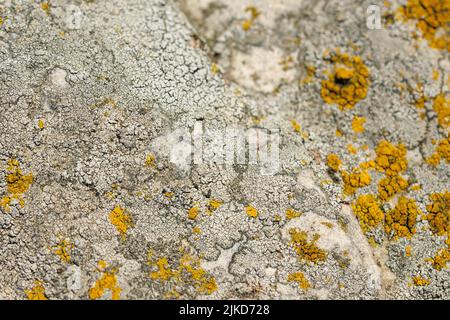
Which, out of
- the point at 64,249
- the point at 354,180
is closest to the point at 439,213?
the point at 354,180

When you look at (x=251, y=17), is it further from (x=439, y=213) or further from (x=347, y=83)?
(x=439, y=213)

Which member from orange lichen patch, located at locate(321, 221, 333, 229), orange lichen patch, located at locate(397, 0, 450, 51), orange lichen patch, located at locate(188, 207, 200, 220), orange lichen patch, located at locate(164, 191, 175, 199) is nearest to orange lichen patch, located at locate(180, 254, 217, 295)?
orange lichen patch, located at locate(188, 207, 200, 220)

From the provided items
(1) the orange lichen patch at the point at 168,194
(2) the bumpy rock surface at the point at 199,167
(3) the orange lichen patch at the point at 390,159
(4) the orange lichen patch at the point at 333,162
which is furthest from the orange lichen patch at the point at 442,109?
(1) the orange lichen patch at the point at 168,194

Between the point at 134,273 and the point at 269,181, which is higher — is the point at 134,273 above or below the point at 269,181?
below

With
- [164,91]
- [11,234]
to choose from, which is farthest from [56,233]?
[164,91]

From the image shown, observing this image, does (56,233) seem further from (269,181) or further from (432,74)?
(432,74)

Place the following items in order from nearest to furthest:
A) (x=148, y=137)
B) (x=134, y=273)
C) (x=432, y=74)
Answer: (x=134, y=273) → (x=148, y=137) → (x=432, y=74)

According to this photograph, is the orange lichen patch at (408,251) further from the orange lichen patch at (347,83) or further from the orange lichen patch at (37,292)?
the orange lichen patch at (37,292)
